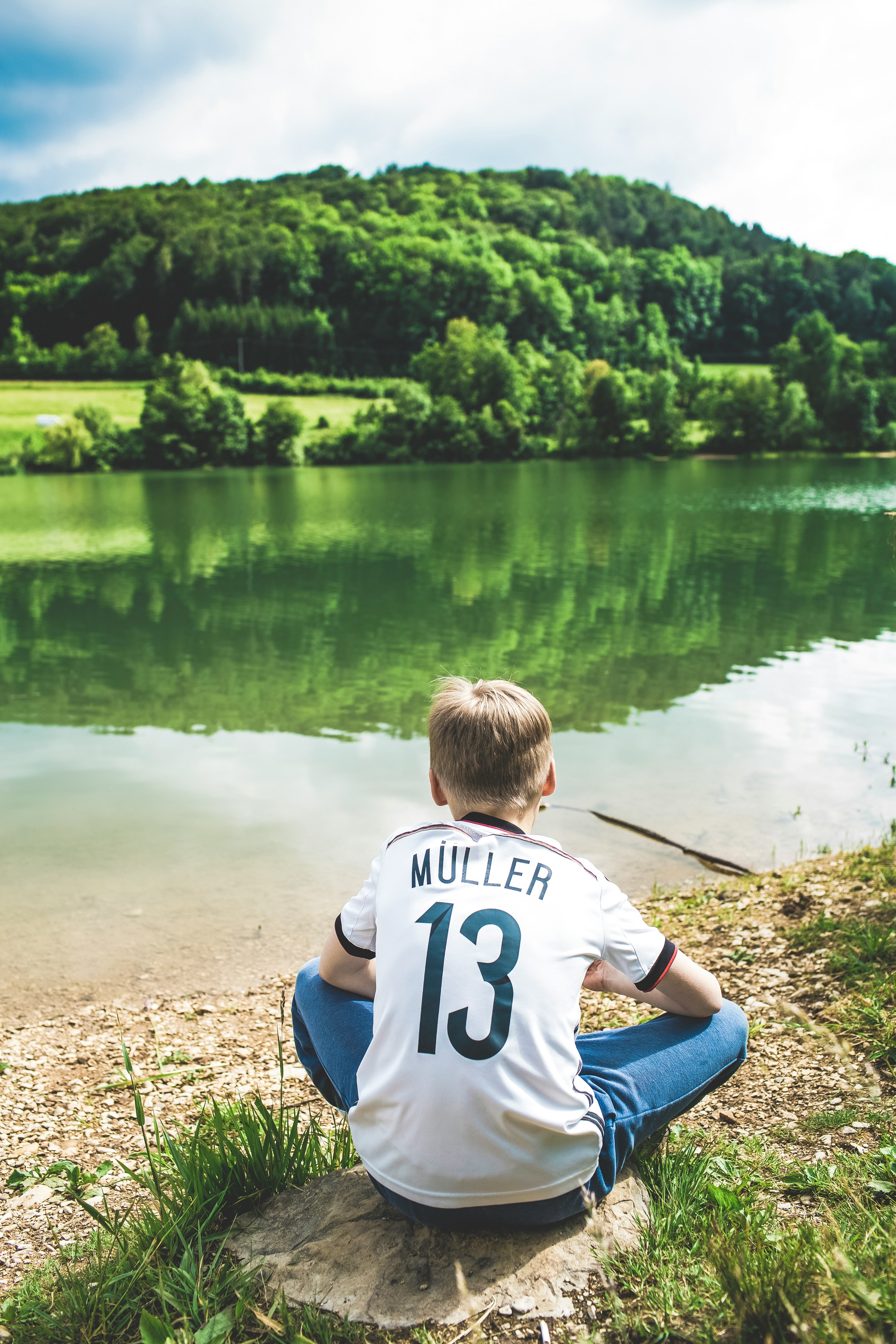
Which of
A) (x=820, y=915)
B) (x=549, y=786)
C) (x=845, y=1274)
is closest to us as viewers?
(x=845, y=1274)

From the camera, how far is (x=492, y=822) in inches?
96.9

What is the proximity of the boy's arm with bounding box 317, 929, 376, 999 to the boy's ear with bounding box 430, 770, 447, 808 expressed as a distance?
20.1 inches

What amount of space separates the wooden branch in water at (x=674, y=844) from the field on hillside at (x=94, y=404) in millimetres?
79059

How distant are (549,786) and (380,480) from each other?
64276 millimetres

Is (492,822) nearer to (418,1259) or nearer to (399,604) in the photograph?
(418,1259)

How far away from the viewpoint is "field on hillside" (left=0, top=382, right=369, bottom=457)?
8331 centimetres

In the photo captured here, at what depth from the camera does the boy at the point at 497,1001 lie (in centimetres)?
212

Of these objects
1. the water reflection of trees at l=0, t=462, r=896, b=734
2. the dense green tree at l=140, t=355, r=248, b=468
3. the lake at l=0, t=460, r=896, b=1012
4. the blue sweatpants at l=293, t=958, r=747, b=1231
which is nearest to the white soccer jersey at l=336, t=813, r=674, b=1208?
the blue sweatpants at l=293, t=958, r=747, b=1231

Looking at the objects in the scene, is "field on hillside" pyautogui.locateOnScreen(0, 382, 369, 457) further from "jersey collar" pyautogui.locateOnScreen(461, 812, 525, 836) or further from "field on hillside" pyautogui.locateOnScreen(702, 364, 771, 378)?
"jersey collar" pyautogui.locateOnScreen(461, 812, 525, 836)

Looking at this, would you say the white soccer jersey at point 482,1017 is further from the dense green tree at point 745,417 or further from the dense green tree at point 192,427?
the dense green tree at point 745,417

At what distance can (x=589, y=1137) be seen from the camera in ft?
7.49

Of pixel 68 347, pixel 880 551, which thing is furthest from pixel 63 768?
pixel 68 347

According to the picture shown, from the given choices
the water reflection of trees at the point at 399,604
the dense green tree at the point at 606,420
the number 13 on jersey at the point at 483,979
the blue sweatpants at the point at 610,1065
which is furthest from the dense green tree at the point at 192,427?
the number 13 on jersey at the point at 483,979

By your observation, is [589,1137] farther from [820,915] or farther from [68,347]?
[68,347]
